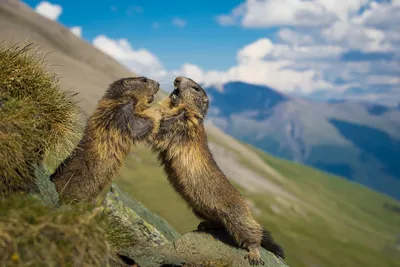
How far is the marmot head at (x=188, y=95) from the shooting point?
1539 centimetres

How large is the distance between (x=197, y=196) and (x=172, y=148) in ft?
6.39

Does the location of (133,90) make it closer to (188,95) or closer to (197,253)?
(188,95)

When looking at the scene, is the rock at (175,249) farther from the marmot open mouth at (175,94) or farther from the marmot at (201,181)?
the marmot open mouth at (175,94)

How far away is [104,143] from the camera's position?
12.4m

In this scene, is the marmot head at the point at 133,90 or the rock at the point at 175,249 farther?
the marmot head at the point at 133,90

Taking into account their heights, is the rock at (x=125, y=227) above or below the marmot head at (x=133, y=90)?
below

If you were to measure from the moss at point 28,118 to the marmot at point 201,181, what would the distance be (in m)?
3.23

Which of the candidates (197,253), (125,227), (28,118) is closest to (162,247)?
(197,253)

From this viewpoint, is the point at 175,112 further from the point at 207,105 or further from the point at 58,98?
the point at 58,98

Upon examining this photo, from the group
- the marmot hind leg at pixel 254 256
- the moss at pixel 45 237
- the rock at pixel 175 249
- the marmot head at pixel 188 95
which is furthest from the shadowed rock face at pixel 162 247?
the marmot head at pixel 188 95

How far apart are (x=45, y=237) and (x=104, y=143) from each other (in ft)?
21.0

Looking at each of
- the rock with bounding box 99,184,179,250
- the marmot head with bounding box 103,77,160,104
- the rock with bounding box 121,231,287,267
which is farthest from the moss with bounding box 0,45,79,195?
the rock with bounding box 121,231,287,267

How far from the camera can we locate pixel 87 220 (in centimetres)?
668

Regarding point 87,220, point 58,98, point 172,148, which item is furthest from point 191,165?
point 87,220
